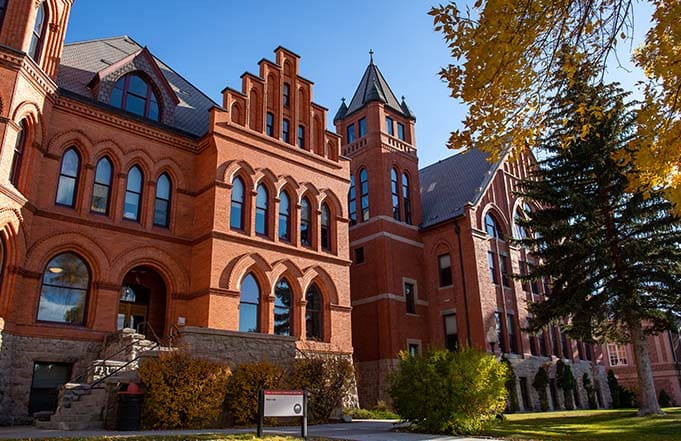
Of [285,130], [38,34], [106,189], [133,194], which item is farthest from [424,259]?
[38,34]

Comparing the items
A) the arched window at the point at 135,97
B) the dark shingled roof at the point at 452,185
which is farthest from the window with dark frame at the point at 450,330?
the arched window at the point at 135,97

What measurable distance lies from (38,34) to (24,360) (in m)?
10.9

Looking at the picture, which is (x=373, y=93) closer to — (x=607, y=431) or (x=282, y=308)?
(x=282, y=308)

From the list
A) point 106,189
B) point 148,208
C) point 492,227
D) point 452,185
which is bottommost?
point 148,208

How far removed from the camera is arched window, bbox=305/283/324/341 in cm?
2283

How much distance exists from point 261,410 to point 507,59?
317 inches

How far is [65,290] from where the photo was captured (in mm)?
17562

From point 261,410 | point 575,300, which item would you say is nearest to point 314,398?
point 261,410

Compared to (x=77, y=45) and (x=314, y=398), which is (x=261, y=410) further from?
(x=77, y=45)

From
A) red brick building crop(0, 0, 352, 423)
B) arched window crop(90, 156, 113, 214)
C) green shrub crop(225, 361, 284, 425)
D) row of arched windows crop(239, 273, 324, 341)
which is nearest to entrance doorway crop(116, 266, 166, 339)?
red brick building crop(0, 0, 352, 423)

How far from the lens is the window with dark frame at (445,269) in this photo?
3028 cm

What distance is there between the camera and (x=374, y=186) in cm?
3131

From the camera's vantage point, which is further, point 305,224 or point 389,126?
point 389,126

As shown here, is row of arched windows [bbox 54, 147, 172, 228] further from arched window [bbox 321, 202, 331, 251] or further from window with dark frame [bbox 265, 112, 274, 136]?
arched window [bbox 321, 202, 331, 251]
